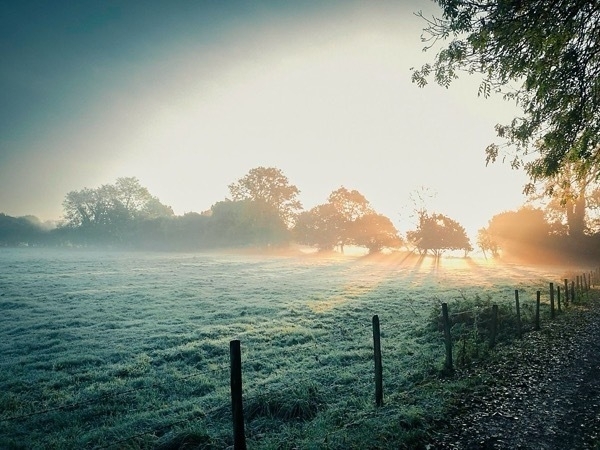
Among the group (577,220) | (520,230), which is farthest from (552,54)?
(520,230)

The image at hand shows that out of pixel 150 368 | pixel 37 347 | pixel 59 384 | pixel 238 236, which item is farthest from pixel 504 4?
pixel 238 236

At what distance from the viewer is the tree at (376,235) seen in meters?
84.6

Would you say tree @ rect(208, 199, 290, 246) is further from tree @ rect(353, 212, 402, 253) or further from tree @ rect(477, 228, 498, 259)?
tree @ rect(477, 228, 498, 259)

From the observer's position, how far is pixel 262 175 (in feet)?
306

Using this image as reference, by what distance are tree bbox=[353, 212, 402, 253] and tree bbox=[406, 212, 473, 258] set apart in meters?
4.67

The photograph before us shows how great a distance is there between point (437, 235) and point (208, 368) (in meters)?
74.8

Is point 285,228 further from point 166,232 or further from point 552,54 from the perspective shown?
point 552,54

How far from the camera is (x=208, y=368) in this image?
12695mm

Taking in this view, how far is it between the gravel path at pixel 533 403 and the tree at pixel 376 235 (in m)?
72.9

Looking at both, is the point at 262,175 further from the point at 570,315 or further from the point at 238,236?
the point at 570,315

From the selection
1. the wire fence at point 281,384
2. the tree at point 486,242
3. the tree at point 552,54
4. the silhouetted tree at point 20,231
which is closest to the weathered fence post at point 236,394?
the wire fence at point 281,384

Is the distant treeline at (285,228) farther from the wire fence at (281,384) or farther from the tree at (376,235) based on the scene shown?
the wire fence at (281,384)

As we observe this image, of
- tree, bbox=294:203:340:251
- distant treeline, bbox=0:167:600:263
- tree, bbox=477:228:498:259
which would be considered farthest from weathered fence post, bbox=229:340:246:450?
tree, bbox=477:228:498:259

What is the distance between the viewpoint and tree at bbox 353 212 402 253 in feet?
278
